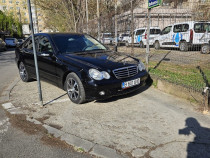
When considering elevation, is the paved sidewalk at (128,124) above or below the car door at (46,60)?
below

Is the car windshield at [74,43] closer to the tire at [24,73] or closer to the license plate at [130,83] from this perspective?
the license plate at [130,83]

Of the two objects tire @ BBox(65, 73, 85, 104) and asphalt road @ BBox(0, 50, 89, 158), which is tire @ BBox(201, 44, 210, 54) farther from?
asphalt road @ BBox(0, 50, 89, 158)

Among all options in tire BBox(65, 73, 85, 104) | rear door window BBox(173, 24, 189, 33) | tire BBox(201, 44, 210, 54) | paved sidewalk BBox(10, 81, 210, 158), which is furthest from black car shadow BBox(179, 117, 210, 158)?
rear door window BBox(173, 24, 189, 33)

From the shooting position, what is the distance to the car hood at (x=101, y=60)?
12.9 ft

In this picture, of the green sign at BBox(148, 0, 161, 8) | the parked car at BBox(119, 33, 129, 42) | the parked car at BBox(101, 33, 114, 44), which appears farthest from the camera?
the parked car at BBox(101, 33, 114, 44)

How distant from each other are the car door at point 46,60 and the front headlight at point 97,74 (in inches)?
47.6

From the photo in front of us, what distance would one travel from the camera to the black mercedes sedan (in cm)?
382

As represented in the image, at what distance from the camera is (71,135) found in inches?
117

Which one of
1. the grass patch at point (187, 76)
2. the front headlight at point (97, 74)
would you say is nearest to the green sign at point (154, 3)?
the grass patch at point (187, 76)

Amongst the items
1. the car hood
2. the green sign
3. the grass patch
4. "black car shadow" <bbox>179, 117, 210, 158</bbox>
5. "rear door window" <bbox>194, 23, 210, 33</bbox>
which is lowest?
"black car shadow" <bbox>179, 117, 210, 158</bbox>

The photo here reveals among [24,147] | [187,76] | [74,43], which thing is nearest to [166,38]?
[187,76]

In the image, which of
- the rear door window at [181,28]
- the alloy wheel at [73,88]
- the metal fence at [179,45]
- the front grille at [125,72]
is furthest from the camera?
the rear door window at [181,28]

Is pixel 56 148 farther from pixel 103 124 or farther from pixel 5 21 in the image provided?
pixel 5 21

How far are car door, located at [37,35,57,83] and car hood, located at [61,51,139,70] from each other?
0.46 metres
